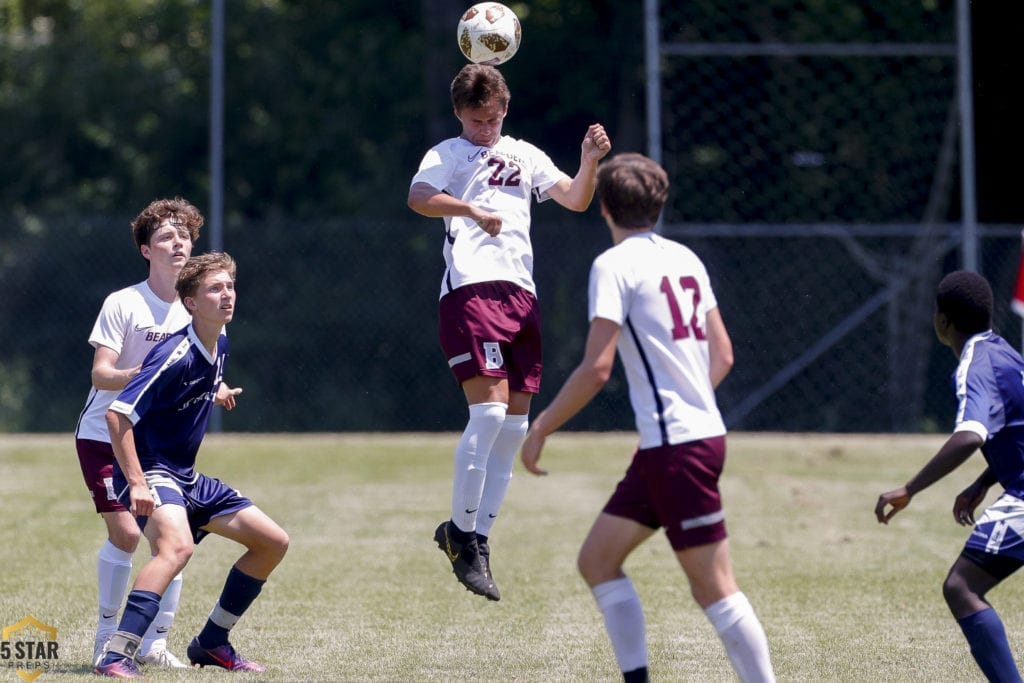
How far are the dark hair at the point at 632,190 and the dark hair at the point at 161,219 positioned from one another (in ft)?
6.80

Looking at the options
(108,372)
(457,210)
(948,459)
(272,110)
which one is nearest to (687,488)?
(948,459)

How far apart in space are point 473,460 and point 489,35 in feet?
6.31

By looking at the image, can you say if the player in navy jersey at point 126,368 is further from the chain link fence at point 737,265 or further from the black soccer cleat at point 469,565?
the chain link fence at point 737,265

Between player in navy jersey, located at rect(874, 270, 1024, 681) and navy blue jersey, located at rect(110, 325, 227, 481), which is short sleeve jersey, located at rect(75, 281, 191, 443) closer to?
navy blue jersey, located at rect(110, 325, 227, 481)

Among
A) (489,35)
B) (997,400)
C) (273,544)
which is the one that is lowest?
(273,544)

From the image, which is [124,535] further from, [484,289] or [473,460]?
[484,289]

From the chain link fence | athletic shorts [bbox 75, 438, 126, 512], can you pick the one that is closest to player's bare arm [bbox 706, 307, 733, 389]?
athletic shorts [bbox 75, 438, 126, 512]

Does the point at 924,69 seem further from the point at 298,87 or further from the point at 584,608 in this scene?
the point at 584,608

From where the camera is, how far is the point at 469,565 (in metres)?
5.87

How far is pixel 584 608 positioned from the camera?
23.2 ft

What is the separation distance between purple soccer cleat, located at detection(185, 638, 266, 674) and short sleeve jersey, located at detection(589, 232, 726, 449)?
2.10m

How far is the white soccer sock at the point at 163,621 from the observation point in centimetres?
570

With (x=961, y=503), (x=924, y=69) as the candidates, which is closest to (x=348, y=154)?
(x=924, y=69)

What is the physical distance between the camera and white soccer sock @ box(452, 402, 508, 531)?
19.4 ft
